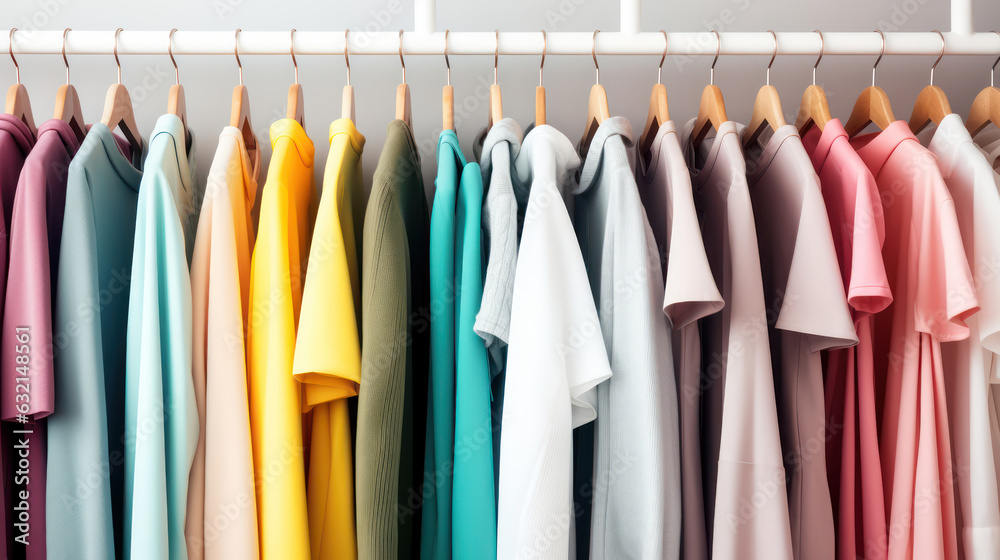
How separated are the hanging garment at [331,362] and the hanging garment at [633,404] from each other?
341 mm

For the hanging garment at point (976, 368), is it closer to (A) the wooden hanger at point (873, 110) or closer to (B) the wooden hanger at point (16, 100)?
(A) the wooden hanger at point (873, 110)

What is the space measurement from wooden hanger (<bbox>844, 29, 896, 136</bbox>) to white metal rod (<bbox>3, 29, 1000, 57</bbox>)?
7 centimetres

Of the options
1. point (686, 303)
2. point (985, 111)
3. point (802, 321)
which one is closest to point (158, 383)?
point (686, 303)

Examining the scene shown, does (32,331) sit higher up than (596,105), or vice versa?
(596,105)

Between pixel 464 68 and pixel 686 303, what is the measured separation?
73cm

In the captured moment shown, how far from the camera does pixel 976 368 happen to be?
34.0 inches

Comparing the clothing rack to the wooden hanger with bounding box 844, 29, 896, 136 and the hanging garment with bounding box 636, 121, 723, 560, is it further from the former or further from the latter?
the hanging garment with bounding box 636, 121, 723, 560

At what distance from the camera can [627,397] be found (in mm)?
809

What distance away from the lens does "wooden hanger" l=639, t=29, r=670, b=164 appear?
1027 mm

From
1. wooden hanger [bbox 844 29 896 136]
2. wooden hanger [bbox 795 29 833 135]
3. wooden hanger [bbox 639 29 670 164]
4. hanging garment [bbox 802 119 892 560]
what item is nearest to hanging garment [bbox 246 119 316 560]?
wooden hanger [bbox 639 29 670 164]

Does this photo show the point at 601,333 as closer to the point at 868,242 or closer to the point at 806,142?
the point at 868,242

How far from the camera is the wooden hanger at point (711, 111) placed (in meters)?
1.01

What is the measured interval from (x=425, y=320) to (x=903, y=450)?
0.72 m

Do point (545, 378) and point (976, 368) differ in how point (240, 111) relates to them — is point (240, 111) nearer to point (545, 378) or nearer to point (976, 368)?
point (545, 378)
